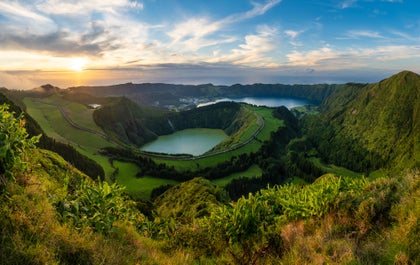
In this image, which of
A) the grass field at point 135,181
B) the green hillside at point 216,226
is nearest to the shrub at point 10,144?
the green hillside at point 216,226

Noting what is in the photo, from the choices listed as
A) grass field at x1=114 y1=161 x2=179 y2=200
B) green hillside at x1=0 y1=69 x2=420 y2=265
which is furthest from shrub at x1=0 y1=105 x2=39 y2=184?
grass field at x1=114 y1=161 x2=179 y2=200

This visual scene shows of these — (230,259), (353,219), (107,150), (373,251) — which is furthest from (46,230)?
(107,150)

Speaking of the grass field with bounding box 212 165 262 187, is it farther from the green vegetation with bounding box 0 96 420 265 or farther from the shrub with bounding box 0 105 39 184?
the shrub with bounding box 0 105 39 184

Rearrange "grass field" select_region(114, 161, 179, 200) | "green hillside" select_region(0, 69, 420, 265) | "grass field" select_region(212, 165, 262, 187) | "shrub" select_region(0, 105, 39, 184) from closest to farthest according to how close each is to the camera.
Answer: "shrub" select_region(0, 105, 39, 184) → "green hillside" select_region(0, 69, 420, 265) → "grass field" select_region(114, 161, 179, 200) → "grass field" select_region(212, 165, 262, 187)

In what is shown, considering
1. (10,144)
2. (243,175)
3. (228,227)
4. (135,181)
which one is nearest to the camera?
(10,144)

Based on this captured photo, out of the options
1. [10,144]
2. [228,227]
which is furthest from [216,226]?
[10,144]

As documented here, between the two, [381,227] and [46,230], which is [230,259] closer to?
[381,227]

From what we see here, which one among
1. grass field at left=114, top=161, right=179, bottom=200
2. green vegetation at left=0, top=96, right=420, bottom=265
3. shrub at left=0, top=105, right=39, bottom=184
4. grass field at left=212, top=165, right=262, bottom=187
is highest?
shrub at left=0, top=105, right=39, bottom=184

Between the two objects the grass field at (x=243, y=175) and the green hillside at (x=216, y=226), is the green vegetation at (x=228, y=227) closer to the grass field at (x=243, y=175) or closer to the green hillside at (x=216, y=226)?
the green hillside at (x=216, y=226)

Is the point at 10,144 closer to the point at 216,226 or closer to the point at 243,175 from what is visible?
the point at 216,226

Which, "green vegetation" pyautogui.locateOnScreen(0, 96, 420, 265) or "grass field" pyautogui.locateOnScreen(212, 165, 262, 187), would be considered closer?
"green vegetation" pyautogui.locateOnScreen(0, 96, 420, 265)

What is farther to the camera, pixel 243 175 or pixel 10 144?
pixel 243 175

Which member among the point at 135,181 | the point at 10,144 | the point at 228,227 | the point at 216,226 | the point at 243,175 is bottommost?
the point at 243,175
